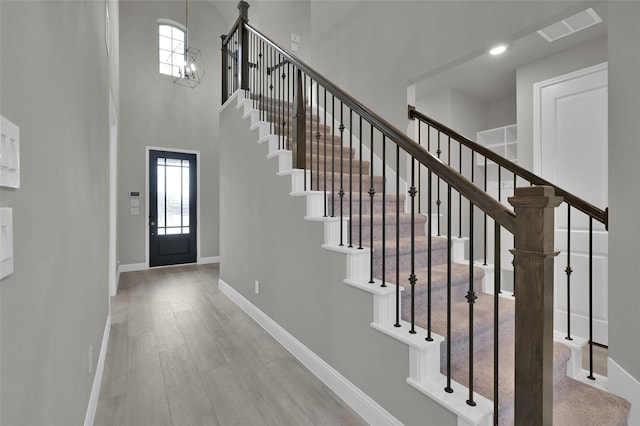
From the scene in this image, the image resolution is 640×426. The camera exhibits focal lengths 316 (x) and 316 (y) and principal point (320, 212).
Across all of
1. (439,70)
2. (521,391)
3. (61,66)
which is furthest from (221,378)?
(439,70)

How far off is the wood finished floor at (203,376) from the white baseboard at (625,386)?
158 centimetres

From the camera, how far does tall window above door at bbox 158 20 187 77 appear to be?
6387mm

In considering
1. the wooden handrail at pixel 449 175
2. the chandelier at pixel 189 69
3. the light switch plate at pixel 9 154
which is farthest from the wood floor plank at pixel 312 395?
the chandelier at pixel 189 69

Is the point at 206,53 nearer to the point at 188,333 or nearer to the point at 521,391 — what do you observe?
the point at 188,333

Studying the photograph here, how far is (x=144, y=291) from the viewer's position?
15.0ft

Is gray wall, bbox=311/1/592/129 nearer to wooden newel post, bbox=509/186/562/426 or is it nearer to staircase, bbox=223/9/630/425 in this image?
staircase, bbox=223/9/630/425

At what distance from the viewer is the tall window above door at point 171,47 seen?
21.0ft

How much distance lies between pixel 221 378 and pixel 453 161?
197 inches

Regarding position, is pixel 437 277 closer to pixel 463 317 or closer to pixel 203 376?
pixel 463 317

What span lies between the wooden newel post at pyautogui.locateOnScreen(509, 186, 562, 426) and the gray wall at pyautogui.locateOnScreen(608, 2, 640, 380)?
114 centimetres

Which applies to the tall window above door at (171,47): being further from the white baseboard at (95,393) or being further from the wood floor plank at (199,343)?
the white baseboard at (95,393)

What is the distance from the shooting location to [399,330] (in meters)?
1.75

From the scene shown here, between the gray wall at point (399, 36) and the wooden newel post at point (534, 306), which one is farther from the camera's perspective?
the gray wall at point (399, 36)

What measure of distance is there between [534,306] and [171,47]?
7610 millimetres
